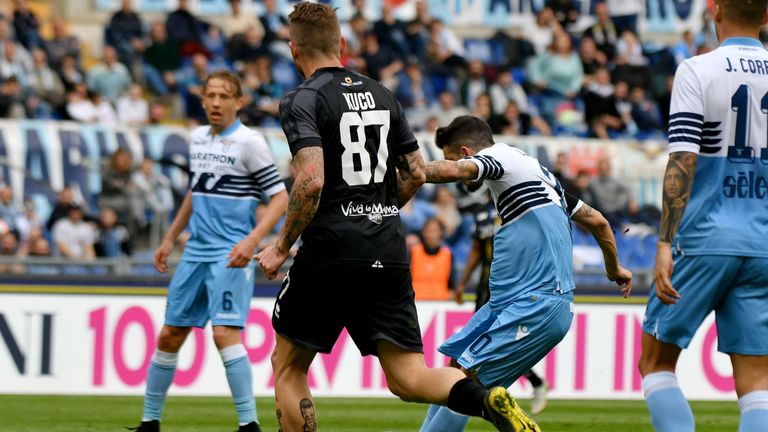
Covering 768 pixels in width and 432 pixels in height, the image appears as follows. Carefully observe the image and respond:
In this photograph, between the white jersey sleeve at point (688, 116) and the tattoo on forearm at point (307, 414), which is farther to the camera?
the tattoo on forearm at point (307, 414)

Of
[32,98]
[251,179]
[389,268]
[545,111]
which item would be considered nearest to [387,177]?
[389,268]

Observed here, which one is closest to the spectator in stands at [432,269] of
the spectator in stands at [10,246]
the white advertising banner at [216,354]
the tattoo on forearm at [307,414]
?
the white advertising banner at [216,354]

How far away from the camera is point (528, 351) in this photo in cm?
725

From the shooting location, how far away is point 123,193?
668 inches

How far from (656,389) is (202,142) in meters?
4.35

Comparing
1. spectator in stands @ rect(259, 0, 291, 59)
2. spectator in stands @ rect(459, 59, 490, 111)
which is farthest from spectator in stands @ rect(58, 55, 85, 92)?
spectator in stands @ rect(459, 59, 490, 111)

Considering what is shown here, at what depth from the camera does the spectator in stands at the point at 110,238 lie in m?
16.3

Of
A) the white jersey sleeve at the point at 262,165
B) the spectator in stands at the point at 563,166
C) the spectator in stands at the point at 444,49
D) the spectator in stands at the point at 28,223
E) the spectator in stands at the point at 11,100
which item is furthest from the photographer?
the spectator in stands at the point at 444,49

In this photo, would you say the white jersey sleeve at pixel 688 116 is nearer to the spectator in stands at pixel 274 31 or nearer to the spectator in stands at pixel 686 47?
the spectator in stands at pixel 274 31

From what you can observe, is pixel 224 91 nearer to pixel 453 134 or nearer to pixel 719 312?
pixel 453 134

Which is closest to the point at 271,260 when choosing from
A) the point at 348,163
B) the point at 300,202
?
the point at 300,202

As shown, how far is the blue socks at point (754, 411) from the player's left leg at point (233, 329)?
400cm

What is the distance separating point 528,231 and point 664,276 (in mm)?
1416

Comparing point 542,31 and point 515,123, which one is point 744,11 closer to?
point 515,123
